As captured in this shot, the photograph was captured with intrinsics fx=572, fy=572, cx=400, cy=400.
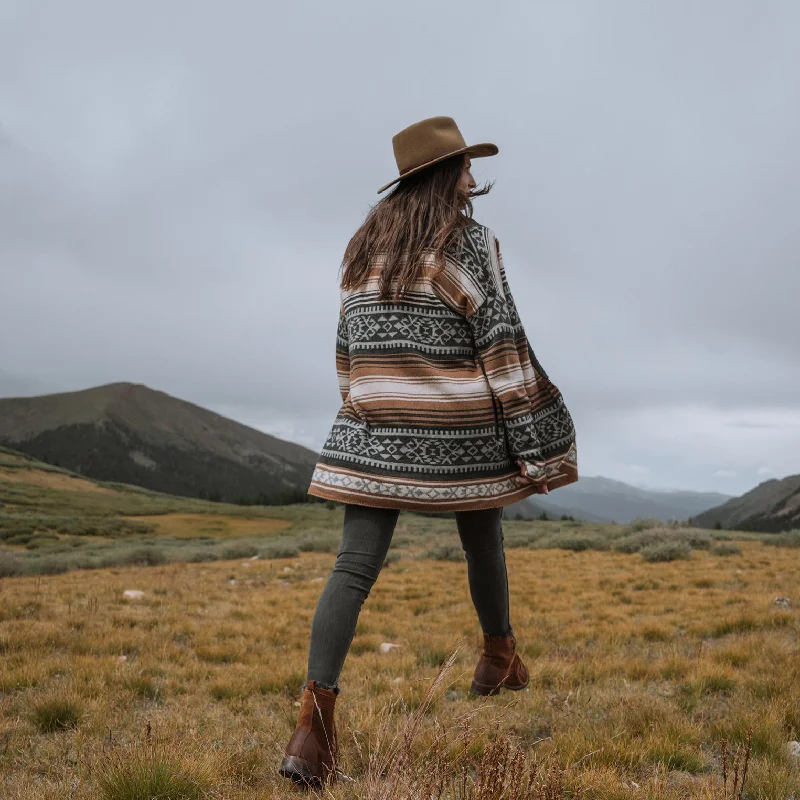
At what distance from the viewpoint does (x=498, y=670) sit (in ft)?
9.30

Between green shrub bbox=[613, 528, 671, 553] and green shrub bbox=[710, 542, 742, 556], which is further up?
green shrub bbox=[710, 542, 742, 556]

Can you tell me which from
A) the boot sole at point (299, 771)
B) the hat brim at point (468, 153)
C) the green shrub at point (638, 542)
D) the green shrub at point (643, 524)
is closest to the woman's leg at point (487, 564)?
the boot sole at point (299, 771)

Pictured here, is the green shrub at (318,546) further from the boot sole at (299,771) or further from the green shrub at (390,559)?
the boot sole at (299,771)

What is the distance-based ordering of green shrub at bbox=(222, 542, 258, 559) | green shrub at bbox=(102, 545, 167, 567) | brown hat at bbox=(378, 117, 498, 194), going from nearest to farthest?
brown hat at bbox=(378, 117, 498, 194)
green shrub at bbox=(102, 545, 167, 567)
green shrub at bbox=(222, 542, 258, 559)

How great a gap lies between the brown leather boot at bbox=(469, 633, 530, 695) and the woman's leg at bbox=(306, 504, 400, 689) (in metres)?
0.98

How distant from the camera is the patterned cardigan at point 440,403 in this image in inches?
87.0

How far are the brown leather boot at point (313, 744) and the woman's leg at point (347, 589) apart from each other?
0.05m

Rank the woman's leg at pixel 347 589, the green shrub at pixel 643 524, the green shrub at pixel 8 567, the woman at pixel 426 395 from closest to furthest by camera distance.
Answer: the woman's leg at pixel 347 589
the woman at pixel 426 395
the green shrub at pixel 8 567
the green shrub at pixel 643 524

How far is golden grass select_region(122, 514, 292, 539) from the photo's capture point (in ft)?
114

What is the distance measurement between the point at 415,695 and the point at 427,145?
263 centimetres

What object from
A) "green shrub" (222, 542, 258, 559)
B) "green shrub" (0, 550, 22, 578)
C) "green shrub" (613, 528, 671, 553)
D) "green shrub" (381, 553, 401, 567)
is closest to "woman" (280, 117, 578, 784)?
"green shrub" (381, 553, 401, 567)

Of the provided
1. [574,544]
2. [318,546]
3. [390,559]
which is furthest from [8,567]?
[574,544]

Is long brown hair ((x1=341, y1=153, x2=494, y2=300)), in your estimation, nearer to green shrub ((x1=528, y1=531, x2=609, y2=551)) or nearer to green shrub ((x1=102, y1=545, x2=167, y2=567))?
green shrub ((x1=528, y1=531, x2=609, y2=551))

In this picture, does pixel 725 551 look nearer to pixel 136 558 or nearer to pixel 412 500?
pixel 412 500
